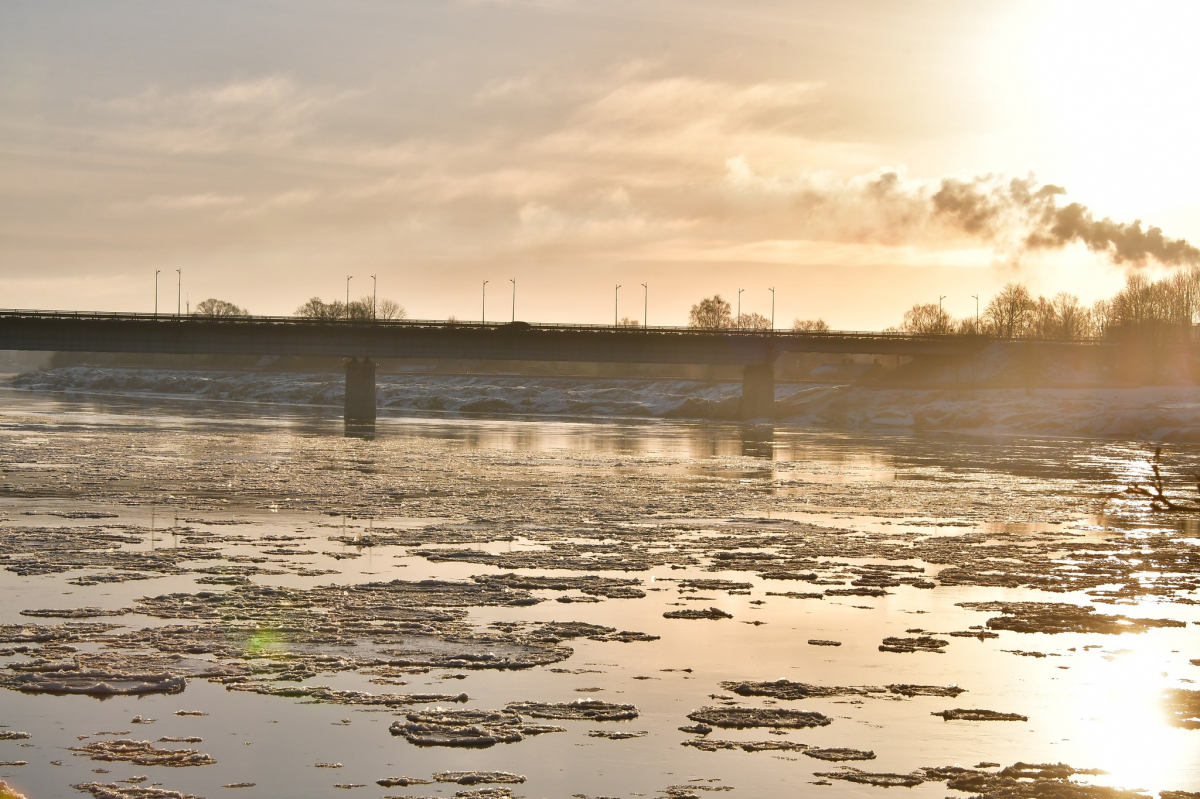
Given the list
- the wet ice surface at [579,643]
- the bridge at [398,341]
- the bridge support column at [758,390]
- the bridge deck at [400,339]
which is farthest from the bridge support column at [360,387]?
the wet ice surface at [579,643]

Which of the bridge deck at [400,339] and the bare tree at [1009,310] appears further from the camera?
the bare tree at [1009,310]

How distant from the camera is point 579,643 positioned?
55.5 ft

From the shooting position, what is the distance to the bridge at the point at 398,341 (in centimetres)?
11156

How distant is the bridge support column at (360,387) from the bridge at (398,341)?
0.32ft

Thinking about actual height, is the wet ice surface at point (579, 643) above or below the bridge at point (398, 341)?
below

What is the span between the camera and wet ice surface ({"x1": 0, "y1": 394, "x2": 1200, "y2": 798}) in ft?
38.8

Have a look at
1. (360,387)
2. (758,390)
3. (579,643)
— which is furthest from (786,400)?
(579,643)

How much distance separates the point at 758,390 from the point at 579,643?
108 m

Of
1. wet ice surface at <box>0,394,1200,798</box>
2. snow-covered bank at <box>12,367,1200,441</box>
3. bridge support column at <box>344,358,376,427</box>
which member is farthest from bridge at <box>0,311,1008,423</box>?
wet ice surface at <box>0,394,1200,798</box>

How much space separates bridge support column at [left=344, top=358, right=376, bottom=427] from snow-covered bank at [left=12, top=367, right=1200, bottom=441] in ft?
54.0

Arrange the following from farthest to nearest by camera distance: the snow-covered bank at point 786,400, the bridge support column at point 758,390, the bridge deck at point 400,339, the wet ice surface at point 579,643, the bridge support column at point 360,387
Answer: the bridge support column at point 758,390
the bridge support column at point 360,387
the bridge deck at point 400,339
the snow-covered bank at point 786,400
the wet ice surface at point 579,643

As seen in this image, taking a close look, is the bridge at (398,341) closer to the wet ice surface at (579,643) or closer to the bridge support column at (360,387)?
the bridge support column at (360,387)

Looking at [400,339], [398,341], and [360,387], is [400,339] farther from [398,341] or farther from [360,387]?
[360,387]

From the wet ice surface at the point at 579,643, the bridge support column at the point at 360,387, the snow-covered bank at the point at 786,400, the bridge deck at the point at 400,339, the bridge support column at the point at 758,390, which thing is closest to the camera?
the wet ice surface at the point at 579,643
